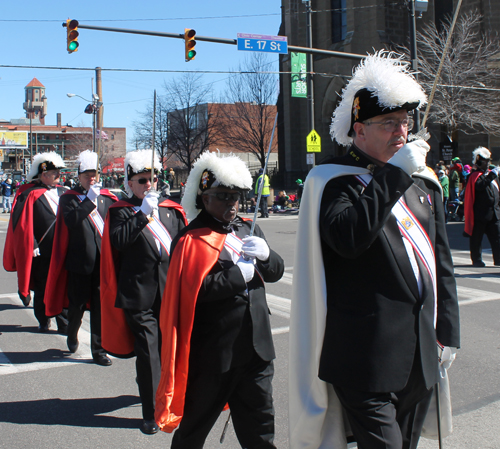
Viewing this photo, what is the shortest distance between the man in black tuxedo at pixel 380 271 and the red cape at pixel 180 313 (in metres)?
0.68

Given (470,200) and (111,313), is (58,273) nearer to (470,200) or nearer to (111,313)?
(111,313)

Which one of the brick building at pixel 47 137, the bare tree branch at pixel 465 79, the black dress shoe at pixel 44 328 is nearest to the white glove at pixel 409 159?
the black dress shoe at pixel 44 328

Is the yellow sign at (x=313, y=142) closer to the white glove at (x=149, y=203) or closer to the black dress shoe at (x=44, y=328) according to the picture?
the black dress shoe at (x=44, y=328)

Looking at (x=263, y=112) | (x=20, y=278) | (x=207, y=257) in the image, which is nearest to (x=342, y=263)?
(x=207, y=257)

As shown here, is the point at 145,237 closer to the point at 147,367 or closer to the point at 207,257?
the point at 147,367

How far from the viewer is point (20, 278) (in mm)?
7039

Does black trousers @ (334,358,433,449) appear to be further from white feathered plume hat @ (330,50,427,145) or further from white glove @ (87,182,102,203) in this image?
white glove @ (87,182,102,203)

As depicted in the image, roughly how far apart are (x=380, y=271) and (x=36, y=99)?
195577mm

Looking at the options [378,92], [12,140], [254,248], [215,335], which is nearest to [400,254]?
[378,92]

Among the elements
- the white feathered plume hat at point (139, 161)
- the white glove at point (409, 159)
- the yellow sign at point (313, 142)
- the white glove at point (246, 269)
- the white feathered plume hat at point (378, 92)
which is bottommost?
the white glove at point (246, 269)

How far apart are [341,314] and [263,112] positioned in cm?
3717

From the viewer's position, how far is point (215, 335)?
9.95ft

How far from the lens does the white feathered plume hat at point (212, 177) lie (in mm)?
3174

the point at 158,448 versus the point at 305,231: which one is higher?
the point at 305,231
